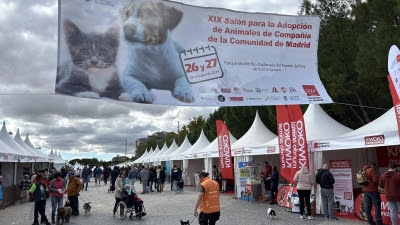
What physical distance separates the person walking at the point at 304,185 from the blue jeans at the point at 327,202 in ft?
1.34

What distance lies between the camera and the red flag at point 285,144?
38.4 ft

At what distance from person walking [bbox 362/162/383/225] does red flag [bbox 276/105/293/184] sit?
2.71 metres

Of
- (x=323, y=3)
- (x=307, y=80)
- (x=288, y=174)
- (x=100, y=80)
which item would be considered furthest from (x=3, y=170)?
(x=323, y=3)

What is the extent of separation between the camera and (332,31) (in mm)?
15945

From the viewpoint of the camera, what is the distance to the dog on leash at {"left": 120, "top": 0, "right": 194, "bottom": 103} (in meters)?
5.90

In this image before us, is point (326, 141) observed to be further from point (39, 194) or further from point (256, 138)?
point (39, 194)

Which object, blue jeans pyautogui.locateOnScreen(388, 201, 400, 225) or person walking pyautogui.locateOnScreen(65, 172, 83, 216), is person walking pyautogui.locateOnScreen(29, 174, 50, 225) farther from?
blue jeans pyautogui.locateOnScreen(388, 201, 400, 225)

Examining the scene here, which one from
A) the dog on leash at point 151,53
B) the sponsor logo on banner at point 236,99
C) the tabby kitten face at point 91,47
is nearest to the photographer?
the tabby kitten face at point 91,47

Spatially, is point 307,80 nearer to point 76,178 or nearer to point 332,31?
point 76,178

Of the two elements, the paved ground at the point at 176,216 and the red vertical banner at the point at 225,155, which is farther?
the red vertical banner at the point at 225,155

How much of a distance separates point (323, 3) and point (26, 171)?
63.6 ft

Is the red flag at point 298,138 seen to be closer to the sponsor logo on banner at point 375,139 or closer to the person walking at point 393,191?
the sponsor logo on banner at point 375,139

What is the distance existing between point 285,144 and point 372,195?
Answer: 3.38 meters

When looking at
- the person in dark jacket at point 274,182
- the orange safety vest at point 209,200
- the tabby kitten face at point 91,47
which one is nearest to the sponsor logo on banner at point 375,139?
the orange safety vest at point 209,200
